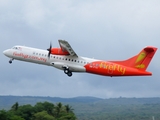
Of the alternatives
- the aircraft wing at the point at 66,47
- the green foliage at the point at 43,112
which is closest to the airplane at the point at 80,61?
the aircraft wing at the point at 66,47

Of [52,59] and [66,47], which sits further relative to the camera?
[52,59]

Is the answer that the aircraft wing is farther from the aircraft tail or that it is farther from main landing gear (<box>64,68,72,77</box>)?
the aircraft tail

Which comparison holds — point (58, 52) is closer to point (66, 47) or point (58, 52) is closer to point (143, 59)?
point (66, 47)

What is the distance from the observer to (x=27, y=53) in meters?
59.2

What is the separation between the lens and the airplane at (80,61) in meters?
56.0

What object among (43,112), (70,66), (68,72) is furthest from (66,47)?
(43,112)

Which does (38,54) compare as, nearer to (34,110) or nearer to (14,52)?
(14,52)

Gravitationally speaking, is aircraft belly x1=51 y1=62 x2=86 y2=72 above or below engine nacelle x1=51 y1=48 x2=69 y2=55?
below

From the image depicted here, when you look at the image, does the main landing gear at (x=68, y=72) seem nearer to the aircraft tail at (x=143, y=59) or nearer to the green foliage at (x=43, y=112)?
the aircraft tail at (x=143, y=59)

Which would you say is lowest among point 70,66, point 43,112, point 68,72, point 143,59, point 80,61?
point 43,112

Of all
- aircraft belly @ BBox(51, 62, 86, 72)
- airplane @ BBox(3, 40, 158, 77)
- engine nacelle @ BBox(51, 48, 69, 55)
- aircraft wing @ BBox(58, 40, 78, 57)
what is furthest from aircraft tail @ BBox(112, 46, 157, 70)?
engine nacelle @ BBox(51, 48, 69, 55)

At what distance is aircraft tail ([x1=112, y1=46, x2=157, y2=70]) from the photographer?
182 ft

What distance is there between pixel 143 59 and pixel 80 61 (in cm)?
824

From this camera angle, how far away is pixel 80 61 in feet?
189
